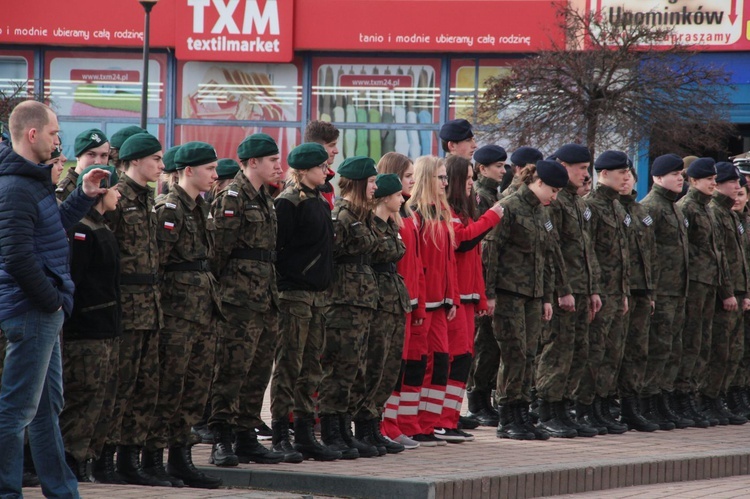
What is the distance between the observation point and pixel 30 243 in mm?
6297

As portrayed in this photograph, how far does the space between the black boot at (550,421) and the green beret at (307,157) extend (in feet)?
10.6

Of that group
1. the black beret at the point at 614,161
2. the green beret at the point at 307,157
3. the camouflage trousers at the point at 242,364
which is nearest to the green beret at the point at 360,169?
the green beret at the point at 307,157

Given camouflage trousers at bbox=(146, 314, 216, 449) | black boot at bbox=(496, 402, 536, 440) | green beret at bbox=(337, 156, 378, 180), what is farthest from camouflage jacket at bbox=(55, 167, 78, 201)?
black boot at bbox=(496, 402, 536, 440)

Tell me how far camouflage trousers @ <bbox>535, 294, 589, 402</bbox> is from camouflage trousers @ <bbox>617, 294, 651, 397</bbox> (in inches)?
29.5

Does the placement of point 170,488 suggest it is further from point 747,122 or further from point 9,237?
point 747,122

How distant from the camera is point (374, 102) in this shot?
26.7 m

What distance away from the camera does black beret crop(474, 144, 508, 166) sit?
1144 centimetres

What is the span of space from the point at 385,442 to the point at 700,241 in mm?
4587

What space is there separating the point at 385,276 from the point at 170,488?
8.90ft

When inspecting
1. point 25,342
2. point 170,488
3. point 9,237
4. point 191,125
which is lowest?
point 170,488

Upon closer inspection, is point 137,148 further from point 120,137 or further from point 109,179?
point 120,137

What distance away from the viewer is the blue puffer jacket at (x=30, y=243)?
20.5 feet

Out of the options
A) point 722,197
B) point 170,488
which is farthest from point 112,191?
point 722,197

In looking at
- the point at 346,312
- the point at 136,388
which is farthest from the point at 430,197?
the point at 136,388
